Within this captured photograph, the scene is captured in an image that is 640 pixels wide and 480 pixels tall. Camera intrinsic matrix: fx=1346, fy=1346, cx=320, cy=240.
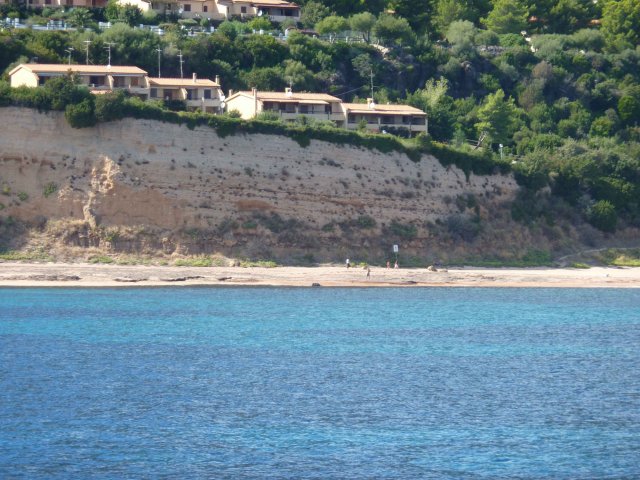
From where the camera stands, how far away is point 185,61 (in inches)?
2776

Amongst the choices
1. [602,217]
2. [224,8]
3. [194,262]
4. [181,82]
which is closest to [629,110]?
[602,217]

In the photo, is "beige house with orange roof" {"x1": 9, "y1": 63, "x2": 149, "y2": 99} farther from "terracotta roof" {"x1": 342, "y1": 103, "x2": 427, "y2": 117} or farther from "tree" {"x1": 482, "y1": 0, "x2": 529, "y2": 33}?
"tree" {"x1": 482, "y1": 0, "x2": 529, "y2": 33}

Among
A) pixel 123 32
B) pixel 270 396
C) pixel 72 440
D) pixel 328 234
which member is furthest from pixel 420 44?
pixel 72 440

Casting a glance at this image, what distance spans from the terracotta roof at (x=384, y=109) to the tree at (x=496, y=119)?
4324 mm

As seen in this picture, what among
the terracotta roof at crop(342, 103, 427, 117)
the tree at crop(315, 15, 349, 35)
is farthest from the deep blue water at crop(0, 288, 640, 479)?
the tree at crop(315, 15, 349, 35)

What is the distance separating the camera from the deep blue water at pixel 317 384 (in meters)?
29.5

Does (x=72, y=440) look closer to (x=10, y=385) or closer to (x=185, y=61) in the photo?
(x=10, y=385)

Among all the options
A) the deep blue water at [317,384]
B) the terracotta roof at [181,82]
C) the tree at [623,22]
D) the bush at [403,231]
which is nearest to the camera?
the deep blue water at [317,384]

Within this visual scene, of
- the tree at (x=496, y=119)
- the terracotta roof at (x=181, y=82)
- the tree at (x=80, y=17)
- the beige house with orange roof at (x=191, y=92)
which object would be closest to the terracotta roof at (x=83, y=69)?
the terracotta roof at (x=181, y=82)

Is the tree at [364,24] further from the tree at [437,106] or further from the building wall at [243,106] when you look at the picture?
the building wall at [243,106]

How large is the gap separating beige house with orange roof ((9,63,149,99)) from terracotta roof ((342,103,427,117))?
33.9 ft

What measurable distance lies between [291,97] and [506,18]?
2845 cm

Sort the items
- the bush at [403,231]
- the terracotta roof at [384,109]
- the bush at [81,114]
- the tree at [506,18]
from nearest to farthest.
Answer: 1. the bush at [81,114]
2. the bush at [403,231]
3. the terracotta roof at [384,109]
4. the tree at [506,18]

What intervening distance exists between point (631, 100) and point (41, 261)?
40712 mm
